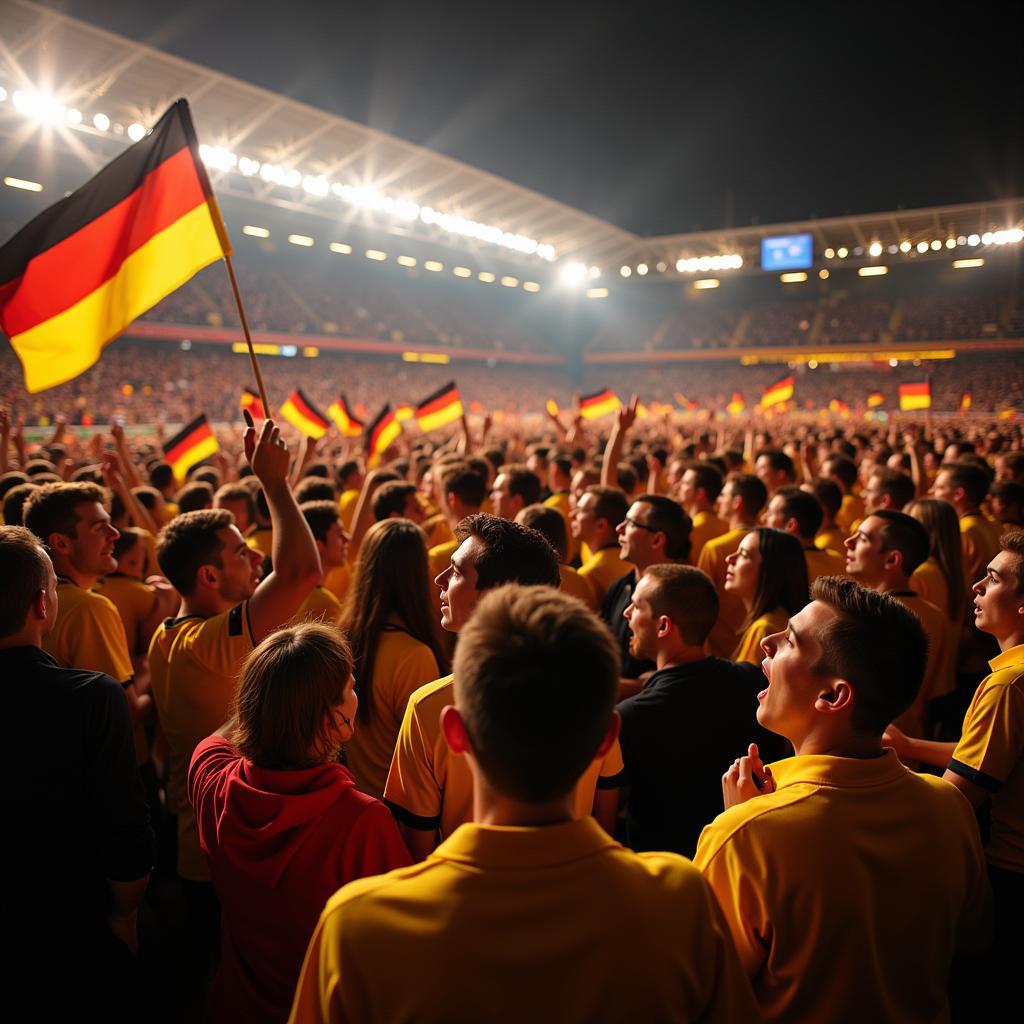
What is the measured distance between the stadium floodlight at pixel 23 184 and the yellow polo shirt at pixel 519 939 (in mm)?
A: 33974

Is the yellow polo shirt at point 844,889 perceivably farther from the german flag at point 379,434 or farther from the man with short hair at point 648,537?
the german flag at point 379,434

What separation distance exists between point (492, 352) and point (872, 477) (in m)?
45.5

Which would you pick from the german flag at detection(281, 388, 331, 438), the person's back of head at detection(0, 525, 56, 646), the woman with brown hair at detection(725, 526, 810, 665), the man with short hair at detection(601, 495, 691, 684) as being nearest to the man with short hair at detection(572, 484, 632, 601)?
the man with short hair at detection(601, 495, 691, 684)

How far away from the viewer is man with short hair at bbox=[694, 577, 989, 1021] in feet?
5.31

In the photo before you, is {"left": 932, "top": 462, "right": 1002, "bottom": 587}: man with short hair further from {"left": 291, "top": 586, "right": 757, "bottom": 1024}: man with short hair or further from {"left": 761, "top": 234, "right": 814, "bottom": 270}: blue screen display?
{"left": 761, "top": 234, "right": 814, "bottom": 270}: blue screen display

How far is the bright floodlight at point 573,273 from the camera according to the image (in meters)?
51.8

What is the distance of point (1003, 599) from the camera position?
2.90 m

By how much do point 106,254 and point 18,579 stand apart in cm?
254

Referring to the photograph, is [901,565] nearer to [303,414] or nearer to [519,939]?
[519,939]

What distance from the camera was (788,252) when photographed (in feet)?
143

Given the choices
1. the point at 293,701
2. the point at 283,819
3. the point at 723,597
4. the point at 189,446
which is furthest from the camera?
the point at 189,446

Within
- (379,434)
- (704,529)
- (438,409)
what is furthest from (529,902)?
(438,409)

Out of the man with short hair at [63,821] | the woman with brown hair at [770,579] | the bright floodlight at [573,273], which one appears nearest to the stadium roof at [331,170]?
the bright floodlight at [573,273]

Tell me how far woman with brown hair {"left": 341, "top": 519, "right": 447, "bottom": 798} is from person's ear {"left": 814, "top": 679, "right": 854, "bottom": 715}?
1.54 m
